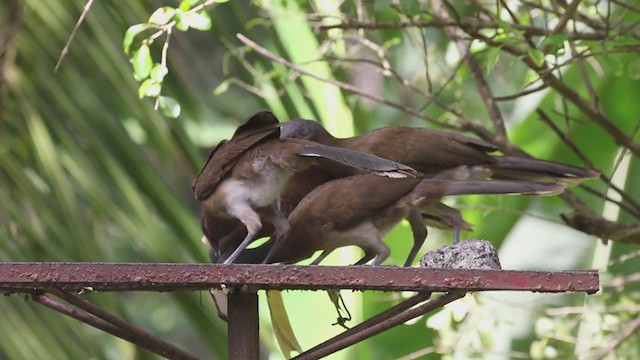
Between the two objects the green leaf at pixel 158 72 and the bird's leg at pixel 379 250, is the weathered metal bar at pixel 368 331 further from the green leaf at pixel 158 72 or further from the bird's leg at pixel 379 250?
the green leaf at pixel 158 72

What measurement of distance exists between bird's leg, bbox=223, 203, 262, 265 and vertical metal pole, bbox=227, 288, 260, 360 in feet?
0.92

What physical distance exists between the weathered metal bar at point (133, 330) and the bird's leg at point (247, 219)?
0.35 m

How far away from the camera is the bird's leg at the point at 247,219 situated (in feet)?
7.34

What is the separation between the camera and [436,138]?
2580 millimetres

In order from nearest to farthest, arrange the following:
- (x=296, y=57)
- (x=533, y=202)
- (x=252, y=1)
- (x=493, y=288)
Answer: (x=493, y=288), (x=252, y=1), (x=296, y=57), (x=533, y=202)

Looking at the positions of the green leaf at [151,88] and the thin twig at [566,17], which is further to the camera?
the thin twig at [566,17]

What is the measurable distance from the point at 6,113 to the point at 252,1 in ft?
2.47

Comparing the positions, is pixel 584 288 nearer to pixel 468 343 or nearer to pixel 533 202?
pixel 468 343

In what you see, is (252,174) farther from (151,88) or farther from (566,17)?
(566,17)

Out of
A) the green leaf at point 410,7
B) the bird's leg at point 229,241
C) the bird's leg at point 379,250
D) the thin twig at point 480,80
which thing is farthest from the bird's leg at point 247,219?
the thin twig at point 480,80

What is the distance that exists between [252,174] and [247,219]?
9 cm

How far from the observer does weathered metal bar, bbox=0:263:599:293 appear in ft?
5.64

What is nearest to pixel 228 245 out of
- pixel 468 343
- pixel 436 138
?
pixel 436 138

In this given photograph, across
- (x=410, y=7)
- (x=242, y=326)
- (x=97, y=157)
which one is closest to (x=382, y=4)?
(x=410, y=7)
